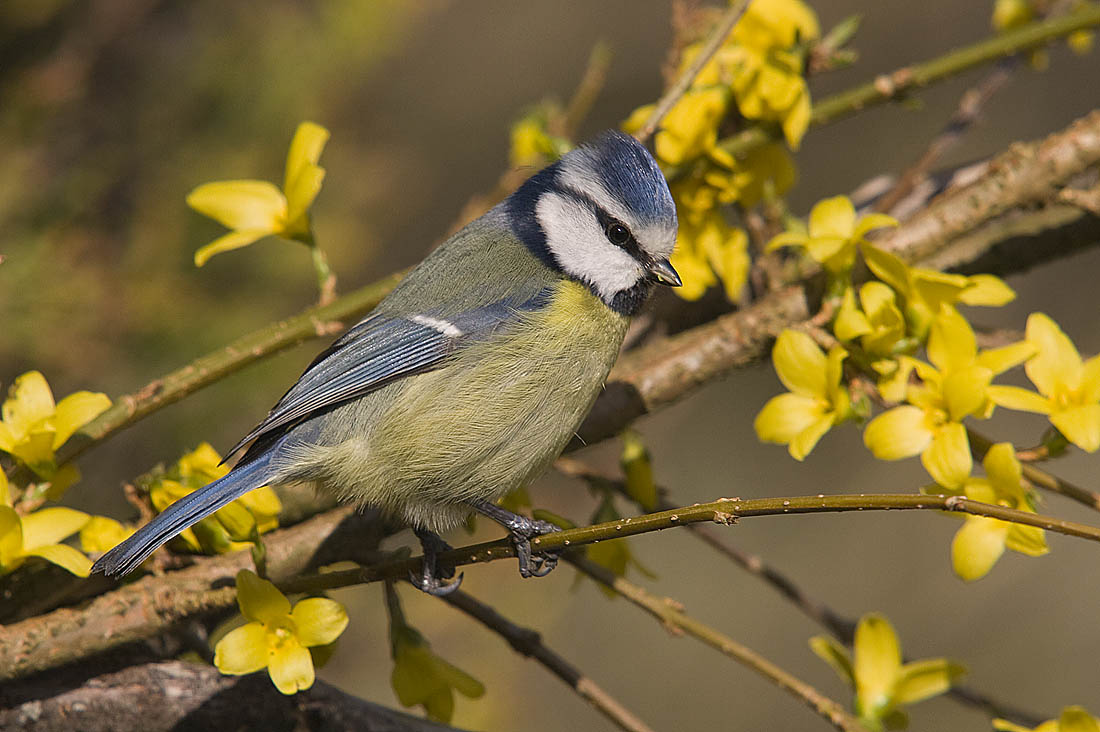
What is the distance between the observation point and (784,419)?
4.72 ft

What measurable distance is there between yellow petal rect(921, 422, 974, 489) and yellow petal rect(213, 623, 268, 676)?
870mm

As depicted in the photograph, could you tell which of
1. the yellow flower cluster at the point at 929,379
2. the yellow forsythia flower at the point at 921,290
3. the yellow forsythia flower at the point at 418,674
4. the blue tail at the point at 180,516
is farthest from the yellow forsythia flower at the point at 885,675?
the blue tail at the point at 180,516

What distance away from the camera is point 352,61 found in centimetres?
247

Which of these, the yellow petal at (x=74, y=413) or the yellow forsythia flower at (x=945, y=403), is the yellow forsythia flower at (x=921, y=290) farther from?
the yellow petal at (x=74, y=413)

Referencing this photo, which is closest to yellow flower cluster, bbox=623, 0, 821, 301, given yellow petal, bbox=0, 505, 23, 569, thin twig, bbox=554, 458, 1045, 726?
thin twig, bbox=554, 458, 1045, 726

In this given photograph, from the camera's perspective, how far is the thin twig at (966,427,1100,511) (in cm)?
133

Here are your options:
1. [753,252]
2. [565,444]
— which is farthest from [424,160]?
[565,444]

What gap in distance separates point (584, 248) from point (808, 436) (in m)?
0.50

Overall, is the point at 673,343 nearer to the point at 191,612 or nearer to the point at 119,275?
the point at 191,612

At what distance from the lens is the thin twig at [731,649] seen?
1.39 meters

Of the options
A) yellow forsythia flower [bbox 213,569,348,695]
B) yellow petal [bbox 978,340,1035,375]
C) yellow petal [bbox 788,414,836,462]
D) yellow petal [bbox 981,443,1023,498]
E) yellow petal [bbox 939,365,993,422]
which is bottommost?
yellow forsythia flower [bbox 213,569,348,695]

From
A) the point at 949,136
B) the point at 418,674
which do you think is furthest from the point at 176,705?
the point at 949,136

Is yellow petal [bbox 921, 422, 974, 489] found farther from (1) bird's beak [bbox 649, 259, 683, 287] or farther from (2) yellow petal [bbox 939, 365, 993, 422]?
(1) bird's beak [bbox 649, 259, 683, 287]

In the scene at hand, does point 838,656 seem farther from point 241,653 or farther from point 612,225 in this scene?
point 241,653
